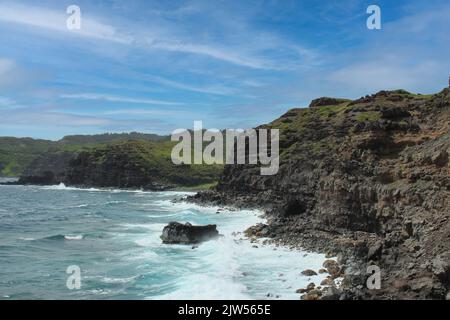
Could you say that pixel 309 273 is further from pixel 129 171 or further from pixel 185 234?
pixel 129 171

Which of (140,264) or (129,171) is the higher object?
(129,171)

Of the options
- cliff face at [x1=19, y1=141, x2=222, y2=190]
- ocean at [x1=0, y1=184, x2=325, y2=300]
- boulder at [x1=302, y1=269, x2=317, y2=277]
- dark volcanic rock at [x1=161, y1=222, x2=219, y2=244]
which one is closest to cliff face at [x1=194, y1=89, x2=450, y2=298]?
boulder at [x1=302, y1=269, x2=317, y2=277]

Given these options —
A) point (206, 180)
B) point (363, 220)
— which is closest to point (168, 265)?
point (363, 220)

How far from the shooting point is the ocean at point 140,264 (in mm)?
30141

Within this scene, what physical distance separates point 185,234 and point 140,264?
10.5 metres

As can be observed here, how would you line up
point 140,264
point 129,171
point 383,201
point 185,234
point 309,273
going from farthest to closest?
point 129,171, point 185,234, point 383,201, point 140,264, point 309,273

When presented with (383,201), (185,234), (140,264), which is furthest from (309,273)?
(185,234)

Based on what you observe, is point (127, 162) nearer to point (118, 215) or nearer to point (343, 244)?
point (118, 215)

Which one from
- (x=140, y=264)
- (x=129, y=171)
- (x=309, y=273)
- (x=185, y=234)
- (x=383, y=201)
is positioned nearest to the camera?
(x=309, y=273)

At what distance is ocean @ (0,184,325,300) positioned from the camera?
30.1 m

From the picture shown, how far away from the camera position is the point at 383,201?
39344 mm

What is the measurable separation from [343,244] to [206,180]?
131946mm

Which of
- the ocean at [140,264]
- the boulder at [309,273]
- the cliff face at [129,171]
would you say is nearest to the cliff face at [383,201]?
the boulder at [309,273]

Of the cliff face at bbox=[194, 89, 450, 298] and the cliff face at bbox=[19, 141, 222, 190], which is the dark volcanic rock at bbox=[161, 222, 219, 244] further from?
the cliff face at bbox=[19, 141, 222, 190]
